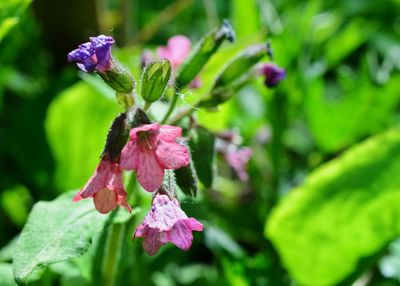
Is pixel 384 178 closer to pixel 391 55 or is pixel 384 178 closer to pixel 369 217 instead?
pixel 369 217

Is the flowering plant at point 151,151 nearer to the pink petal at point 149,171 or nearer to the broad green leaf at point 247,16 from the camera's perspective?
the pink petal at point 149,171

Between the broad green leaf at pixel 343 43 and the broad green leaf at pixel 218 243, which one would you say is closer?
the broad green leaf at pixel 218 243

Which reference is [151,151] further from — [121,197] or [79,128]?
[79,128]

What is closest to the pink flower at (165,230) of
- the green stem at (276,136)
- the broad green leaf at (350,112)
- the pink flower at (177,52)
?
Answer: the pink flower at (177,52)

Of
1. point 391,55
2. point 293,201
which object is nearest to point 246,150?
point 293,201

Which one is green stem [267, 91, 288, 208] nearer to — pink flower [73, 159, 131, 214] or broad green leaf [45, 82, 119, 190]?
broad green leaf [45, 82, 119, 190]

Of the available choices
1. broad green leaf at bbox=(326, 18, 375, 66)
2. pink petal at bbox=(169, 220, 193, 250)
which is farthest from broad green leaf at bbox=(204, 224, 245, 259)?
broad green leaf at bbox=(326, 18, 375, 66)

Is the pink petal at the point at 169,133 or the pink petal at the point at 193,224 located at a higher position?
the pink petal at the point at 169,133
